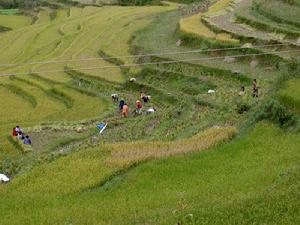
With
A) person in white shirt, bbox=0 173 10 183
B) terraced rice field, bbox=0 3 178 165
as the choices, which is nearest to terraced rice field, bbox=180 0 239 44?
terraced rice field, bbox=0 3 178 165

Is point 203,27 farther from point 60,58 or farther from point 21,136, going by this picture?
point 21,136

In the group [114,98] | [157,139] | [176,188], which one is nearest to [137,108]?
[114,98]

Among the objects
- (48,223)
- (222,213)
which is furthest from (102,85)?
(222,213)

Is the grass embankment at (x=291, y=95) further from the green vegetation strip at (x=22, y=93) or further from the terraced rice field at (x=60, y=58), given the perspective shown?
the green vegetation strip at (x=22, y=93)

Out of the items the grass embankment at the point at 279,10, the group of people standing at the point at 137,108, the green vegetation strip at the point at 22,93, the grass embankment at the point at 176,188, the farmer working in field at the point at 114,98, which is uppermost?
the grass embankment at the point at 176,188

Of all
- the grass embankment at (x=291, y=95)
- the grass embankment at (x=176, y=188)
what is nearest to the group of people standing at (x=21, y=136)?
the grass embankment at (x=176, y=188)

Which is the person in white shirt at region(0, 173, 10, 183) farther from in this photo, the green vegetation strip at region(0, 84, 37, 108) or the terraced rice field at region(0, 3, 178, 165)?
the green vegetation strip at region(0, 84, 37, 108)

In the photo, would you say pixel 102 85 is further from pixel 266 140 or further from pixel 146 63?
pixel 266 140

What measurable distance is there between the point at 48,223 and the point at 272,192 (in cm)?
390

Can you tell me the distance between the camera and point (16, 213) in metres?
10.8

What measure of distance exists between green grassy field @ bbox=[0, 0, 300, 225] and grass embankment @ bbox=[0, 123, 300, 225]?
0.08ft

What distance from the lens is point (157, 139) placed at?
16.4 meters

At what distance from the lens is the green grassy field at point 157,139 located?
991 centimetres

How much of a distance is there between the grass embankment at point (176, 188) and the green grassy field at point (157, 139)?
25 millimetres
